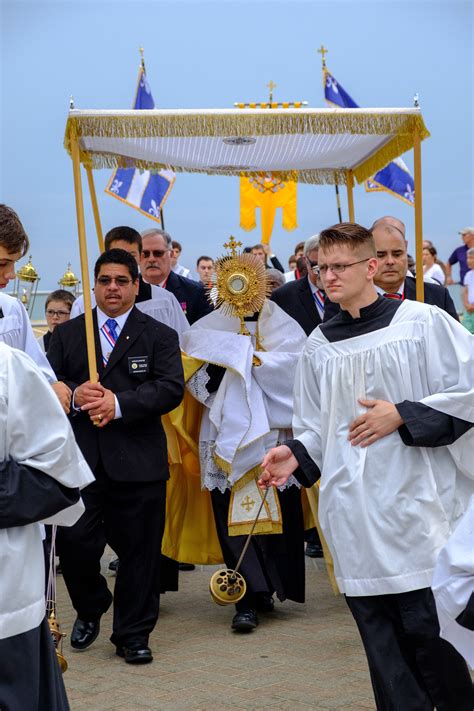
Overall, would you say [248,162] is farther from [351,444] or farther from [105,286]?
[351,444]

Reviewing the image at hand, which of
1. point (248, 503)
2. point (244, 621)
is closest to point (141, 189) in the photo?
point (248, 503)

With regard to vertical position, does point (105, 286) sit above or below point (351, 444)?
above

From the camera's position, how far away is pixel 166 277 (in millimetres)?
8125

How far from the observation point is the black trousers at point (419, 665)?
427 centimetres

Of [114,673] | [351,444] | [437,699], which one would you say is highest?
[351,444]

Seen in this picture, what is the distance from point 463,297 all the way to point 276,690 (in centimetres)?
832

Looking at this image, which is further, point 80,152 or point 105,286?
point 80,152

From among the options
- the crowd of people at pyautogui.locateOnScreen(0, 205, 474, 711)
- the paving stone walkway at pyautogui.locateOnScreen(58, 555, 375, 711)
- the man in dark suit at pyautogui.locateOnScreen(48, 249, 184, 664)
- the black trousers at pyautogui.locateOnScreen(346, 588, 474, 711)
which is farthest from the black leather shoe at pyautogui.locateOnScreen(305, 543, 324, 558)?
the black trousers at pyautogui.locateOnScreen(346, 588, 474, 711)

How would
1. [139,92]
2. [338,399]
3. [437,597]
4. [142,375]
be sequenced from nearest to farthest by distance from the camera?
1. [437,597]
2. [338,399]
3. [142,375]
4. [139,92]

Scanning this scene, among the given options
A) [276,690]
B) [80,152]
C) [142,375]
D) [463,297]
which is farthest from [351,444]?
[463,297]

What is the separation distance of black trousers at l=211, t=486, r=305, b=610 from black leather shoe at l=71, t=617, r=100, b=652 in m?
0.86

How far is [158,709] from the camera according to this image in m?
5.23

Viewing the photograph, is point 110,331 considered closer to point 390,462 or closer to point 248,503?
point 248,503

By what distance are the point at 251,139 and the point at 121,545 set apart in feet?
8.52
